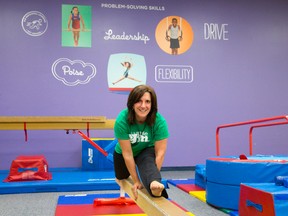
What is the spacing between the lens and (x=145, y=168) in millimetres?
2492

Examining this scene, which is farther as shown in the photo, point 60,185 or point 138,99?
point 60,185

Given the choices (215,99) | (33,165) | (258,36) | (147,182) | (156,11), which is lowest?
(33,165)

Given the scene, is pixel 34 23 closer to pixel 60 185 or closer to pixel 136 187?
pixel 60 185

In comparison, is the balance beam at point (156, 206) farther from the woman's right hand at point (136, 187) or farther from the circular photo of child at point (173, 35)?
the circular photo of child at point (173, 35)

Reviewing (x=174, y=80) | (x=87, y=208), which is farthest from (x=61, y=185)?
(x=174, y=80)

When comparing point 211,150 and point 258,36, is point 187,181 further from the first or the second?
point 258,36

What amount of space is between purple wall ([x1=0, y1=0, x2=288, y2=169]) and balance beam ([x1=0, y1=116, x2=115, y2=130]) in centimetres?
107

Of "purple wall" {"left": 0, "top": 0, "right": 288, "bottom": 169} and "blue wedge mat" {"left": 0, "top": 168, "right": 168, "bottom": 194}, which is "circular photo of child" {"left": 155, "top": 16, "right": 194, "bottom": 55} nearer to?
"purple wall" {"left": 0, "top": 0, "right": 288, "bottom": 169}

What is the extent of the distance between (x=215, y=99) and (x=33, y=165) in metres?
3.82

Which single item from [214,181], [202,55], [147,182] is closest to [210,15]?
[202,55]

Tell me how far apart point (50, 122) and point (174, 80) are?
2.71m

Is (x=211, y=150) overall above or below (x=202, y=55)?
below

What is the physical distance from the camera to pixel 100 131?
6.43m

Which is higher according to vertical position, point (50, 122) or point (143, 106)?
point (143, 106)
